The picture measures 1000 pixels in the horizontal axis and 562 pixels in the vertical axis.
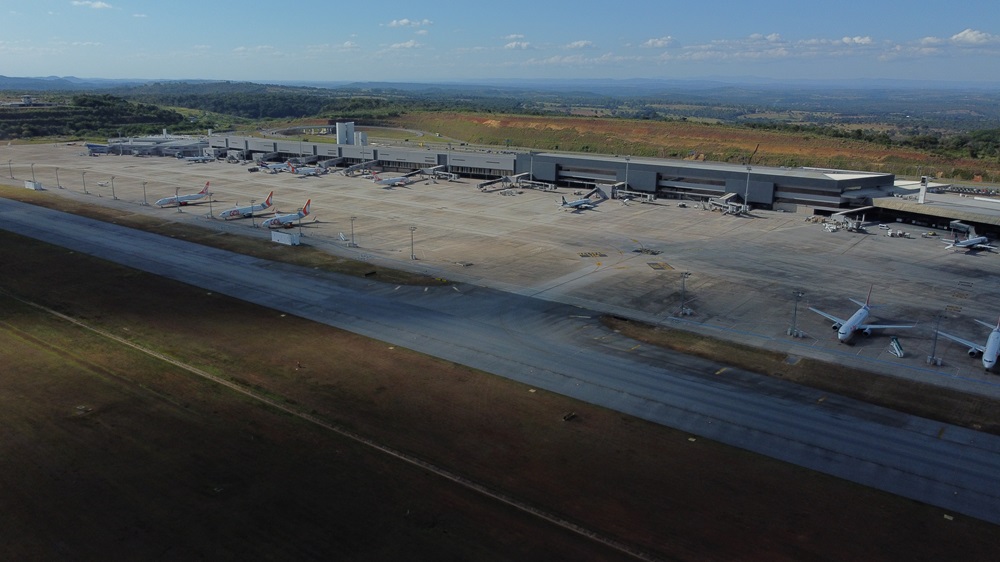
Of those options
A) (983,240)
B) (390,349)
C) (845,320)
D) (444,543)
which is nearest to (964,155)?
(983,240)

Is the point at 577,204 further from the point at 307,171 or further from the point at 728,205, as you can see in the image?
the point at 307,171

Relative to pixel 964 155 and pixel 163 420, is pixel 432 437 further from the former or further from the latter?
pixel 964 155

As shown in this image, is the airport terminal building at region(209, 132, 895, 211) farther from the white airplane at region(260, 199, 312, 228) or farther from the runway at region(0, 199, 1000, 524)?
the runway at region(0, 199, 1000, 524)

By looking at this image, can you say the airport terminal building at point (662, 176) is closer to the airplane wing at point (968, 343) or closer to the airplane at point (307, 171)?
the airplane at point (307, 171)

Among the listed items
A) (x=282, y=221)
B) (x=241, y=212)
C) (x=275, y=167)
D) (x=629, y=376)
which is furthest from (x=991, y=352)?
(x=275, y=167)

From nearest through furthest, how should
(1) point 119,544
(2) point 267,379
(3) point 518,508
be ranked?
1. (1) point 119,544
2. (3) point 518,508
3. (2) point 267,379

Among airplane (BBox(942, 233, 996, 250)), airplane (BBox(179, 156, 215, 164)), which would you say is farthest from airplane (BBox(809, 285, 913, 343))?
airplane (BBox(179, 156, 215, 164))

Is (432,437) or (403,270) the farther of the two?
(403,270)
